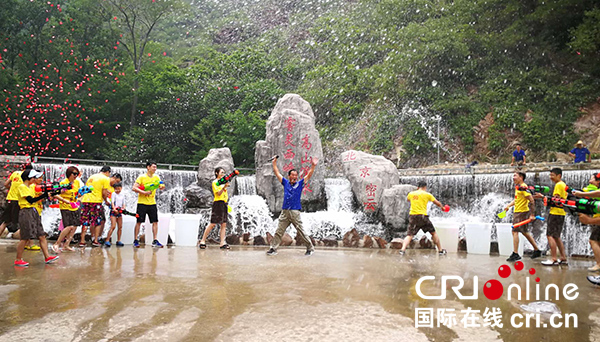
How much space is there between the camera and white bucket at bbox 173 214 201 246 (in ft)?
29.0

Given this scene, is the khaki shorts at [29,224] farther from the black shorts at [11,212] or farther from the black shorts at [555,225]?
the black shorts at [555,225]

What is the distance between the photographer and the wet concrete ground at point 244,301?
319cm

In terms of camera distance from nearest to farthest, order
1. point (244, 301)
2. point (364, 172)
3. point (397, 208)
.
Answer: point (244, 301)
point (397, 208)
point (364, 172)

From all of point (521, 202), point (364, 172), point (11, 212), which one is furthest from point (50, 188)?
point (364, 172)

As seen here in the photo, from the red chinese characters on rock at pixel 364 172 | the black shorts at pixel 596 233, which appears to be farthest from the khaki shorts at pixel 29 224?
the red chinese characters on rock at pixel 364 172

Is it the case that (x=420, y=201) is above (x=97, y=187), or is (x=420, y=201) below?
A: below

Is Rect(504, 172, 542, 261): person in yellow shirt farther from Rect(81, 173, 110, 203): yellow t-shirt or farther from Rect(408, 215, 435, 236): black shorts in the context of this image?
Rect(81, 173, 110, 203): yellow t-shirt

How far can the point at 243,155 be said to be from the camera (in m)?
25.9

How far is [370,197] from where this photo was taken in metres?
14.1

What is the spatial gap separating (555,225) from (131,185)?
13.4 metres

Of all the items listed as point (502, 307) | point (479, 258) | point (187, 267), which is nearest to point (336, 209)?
point (479, 258)

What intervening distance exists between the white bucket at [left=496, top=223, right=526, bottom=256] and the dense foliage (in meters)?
14.7

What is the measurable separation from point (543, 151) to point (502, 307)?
19.5 m

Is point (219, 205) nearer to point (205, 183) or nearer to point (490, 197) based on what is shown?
point (205, 183)
